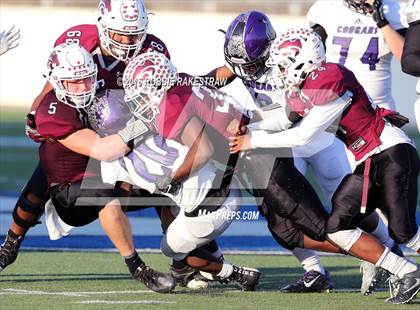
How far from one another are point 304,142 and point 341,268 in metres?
1.54

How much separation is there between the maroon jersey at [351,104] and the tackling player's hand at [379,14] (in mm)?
897

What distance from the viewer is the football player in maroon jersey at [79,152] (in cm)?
585

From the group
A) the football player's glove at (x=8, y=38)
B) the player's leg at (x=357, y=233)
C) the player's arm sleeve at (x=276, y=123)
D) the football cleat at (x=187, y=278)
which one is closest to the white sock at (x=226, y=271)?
A: the football cleat at (x=187, y=278)

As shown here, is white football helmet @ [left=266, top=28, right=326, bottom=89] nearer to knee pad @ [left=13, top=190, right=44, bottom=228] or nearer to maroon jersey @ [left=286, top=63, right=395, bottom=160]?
maroon jersey @ [left=286, top=63, right=395, bottom=160]

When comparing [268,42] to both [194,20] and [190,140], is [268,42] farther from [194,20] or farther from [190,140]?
[194,20]

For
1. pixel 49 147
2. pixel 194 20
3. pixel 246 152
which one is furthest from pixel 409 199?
pixel 194 20

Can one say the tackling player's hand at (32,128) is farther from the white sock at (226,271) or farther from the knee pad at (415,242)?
the knee pad at (415,242)

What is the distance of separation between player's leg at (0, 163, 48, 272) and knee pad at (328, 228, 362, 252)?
1697mm

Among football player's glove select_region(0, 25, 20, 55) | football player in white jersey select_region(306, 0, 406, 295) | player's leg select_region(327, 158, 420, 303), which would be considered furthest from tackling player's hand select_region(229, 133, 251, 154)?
football player's glove select_region(0, 25, 20, 55)

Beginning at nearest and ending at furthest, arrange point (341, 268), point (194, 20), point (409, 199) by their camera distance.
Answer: point (409, 199) < point (341, 268) < point (194, 20)

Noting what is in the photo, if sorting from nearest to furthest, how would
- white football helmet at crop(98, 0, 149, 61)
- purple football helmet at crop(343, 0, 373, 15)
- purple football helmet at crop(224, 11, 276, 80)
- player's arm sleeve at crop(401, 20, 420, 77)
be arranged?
player's arm sleeve at crop(401, 20, 420, 77) → purple football helmet at crop(224, 11, 276, 80) → white football helmet at crop(98, 0, 149, 61) → purple football helmet at crop(343, 0, 373, 15)

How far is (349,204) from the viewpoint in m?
5.67

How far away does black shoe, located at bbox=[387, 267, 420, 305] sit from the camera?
5512mm

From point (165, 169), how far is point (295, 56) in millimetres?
889
